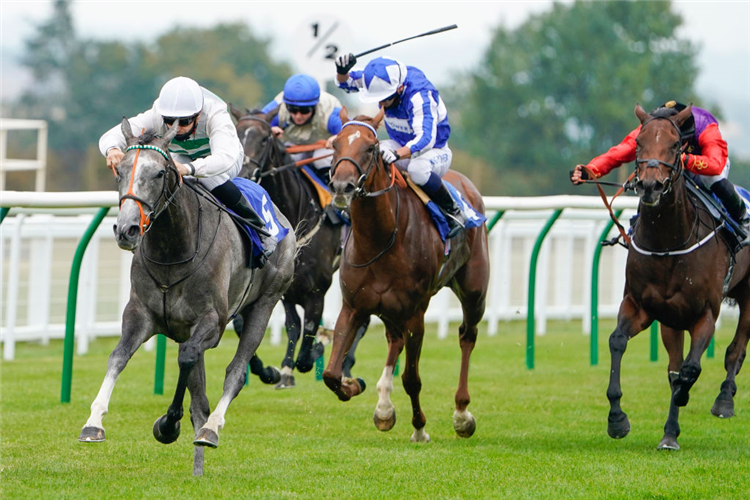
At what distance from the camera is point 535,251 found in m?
9.38

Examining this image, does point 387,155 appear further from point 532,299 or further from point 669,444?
point 532,299

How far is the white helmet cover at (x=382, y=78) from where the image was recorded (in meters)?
6.60

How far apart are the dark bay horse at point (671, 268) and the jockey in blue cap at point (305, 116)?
2705mm

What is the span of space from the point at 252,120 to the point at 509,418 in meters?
2.70

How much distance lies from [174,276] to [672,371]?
3112mm

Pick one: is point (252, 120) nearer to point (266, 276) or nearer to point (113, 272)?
point (266, 276)

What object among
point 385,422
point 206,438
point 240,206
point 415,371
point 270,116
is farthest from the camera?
point 270,116

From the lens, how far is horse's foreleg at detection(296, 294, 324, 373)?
7641 mm

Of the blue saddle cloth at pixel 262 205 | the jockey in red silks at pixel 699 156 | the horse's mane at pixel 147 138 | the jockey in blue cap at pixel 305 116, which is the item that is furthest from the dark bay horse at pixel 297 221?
the horse's mane at pixel 147 138

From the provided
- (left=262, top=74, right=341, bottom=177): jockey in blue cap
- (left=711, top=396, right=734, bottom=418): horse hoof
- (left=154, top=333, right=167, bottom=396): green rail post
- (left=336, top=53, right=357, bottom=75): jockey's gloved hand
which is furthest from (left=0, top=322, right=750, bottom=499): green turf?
(left=336, top=53, right=357, bottom=75): jockey's gloved hand

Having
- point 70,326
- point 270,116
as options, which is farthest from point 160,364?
point 270,116

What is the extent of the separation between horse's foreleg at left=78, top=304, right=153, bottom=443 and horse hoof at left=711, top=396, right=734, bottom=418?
3575 mm

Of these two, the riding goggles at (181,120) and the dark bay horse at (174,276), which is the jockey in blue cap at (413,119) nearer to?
the riding goggles at (181,120)

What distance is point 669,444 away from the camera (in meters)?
6.07
